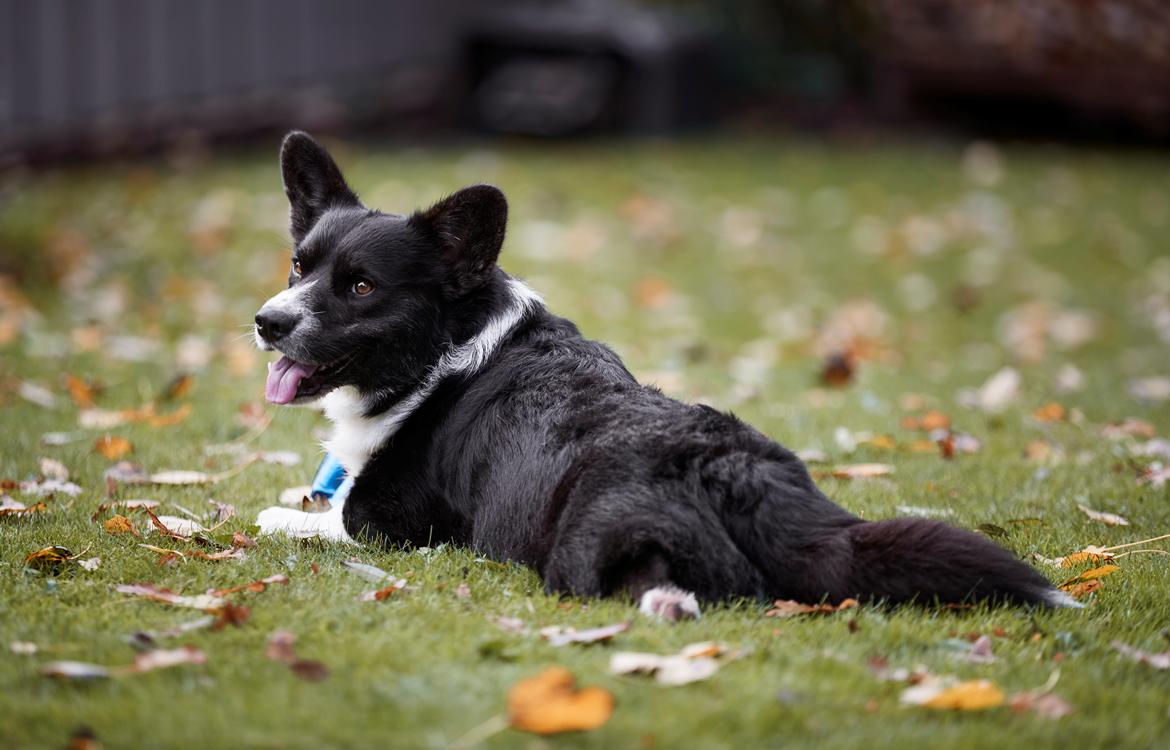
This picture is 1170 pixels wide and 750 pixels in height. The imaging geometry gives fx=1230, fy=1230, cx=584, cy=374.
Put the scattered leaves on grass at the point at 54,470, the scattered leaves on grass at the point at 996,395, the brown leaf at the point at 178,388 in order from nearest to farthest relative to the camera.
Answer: the scattered leaves on grass at the point at 54,470
the brown leaf at the point at 178,388
the scattered leaves on grass at the point at 996,395

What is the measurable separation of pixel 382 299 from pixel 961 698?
2.28 metres

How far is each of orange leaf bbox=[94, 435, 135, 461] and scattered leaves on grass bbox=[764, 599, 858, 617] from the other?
305cm

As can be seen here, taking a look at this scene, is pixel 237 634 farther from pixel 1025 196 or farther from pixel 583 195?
pixel 1025 196

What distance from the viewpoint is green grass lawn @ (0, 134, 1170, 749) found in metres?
2.82

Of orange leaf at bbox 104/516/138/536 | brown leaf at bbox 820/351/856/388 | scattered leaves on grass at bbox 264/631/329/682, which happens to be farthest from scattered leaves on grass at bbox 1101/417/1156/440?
orange leaf at bbox 104/516/138/536

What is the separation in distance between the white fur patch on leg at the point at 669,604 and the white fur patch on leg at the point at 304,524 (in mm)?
1160

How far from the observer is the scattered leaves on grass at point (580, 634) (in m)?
3.15

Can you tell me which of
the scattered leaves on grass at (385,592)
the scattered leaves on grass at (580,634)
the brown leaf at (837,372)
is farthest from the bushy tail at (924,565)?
the brown leaf at (837,372)

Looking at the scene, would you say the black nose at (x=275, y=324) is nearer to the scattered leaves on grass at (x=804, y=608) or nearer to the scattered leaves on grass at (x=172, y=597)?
the scattered leaves on grass at (x=172, y=597)

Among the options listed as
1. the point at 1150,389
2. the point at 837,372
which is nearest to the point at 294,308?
the point at 837,372

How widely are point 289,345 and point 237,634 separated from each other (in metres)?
1.25

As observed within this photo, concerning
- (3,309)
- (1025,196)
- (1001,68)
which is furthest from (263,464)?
(1001,68)

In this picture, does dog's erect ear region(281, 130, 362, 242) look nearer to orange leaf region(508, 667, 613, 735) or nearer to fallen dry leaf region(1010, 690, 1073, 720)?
orange leaf region(508, 667, 613, 735)

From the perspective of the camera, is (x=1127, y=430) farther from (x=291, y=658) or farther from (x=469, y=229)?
(x=291, y=658)
